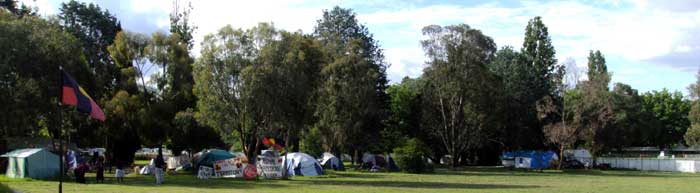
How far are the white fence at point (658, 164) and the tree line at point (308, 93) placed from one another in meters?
2.81

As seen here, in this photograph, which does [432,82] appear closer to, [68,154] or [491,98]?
[491,98]

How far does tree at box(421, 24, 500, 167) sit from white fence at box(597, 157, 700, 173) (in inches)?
711

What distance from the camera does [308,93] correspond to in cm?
3844

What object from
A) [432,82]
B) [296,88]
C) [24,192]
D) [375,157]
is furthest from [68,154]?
[432,82]

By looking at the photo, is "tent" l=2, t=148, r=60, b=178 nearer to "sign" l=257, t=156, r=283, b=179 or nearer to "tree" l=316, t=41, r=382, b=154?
"sign" l=257, t=156, r=283, b=179

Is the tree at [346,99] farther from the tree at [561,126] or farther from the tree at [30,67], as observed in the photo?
the tree at [30,67]

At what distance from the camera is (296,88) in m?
37.1

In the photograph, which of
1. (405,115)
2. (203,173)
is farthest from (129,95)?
(405,115)

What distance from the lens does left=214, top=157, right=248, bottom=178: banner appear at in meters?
38.1

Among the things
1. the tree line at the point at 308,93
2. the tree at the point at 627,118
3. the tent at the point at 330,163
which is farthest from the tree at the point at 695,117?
the tent at the point at 330,163

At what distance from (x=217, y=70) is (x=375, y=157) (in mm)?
22258

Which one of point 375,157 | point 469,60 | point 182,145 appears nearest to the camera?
point 182,145

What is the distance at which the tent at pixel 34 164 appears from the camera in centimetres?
3341

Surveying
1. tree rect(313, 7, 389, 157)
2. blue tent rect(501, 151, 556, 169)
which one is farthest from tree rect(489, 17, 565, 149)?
tree rect(313, 7, 389, 157)
